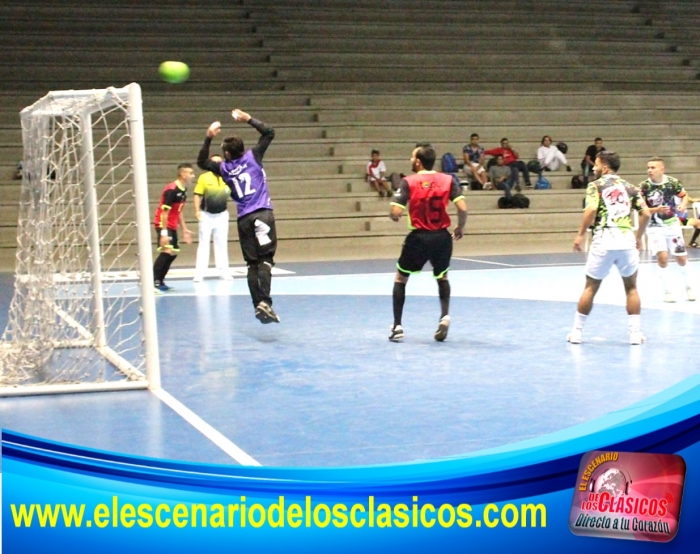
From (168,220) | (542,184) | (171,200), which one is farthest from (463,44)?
(171,200)

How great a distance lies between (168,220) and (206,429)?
8590 millimetres

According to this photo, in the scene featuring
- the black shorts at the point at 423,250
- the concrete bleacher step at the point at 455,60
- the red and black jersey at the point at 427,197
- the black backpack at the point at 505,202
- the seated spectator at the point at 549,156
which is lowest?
the black shorts at the point at 423,250

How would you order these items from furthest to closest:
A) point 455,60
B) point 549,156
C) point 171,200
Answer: point 455,60, point 549,156, point 171,200

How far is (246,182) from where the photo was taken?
1009cm

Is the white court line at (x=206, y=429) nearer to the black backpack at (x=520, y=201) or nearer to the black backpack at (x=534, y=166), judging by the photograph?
the black backpack at (x=520, y=201)

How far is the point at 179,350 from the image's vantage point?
31.2 ft

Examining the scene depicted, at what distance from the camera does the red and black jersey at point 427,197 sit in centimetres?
961

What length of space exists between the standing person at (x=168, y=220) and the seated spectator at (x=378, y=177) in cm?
983

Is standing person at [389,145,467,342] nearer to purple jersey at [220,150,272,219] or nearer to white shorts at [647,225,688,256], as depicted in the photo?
purple jersey at [220,150,272,219]

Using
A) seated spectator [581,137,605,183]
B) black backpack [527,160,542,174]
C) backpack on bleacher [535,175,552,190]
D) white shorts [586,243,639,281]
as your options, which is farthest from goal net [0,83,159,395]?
seated spectator [581,137,605,183]

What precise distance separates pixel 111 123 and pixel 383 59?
8.74 metres

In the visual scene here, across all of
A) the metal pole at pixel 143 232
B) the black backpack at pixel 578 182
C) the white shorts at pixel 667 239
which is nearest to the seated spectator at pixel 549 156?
the black backpack at pixel 578 182

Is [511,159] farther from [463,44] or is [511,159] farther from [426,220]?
[426,220]

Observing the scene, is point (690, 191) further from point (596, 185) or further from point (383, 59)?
point (596, 185)
